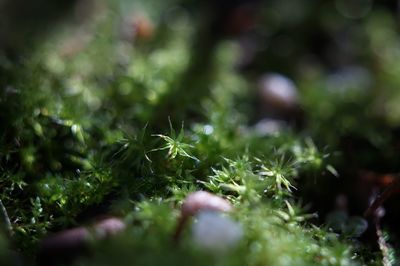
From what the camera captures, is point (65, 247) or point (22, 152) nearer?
point (65, 247)

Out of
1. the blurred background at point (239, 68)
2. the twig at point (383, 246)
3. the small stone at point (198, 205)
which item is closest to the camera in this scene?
the small stone at point (198, 205)

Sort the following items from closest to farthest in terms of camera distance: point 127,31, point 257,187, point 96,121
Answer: point 257,187
point 96,121
point 127,31

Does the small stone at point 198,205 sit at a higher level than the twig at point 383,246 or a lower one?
higher

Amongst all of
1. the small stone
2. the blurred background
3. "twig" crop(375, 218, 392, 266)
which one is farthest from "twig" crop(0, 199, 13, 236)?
"twig" crop(375, 218, 392, 266)

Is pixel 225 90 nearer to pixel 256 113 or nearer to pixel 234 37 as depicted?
pixel 256 113

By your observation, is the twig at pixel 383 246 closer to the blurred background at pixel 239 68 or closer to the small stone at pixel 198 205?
the blurred background at pixel 239 68

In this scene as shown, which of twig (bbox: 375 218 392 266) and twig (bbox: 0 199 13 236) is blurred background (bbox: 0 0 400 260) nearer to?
twig (bbox: 375 218 392 266)

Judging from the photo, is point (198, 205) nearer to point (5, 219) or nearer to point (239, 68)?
point (5, 219)

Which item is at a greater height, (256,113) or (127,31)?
(127,31)

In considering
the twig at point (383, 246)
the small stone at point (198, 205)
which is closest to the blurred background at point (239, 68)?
the twig at point (383, 246)

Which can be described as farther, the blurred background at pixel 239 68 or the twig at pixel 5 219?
the blurred background at pixel 239 68

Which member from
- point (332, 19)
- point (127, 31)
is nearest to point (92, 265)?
point (127, 31)
